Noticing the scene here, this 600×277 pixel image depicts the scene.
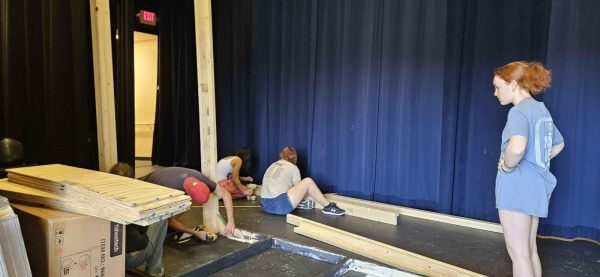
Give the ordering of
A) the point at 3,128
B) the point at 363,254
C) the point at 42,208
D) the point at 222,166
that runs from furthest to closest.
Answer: the point at 222,166, the point at 3,128, the point at 363,254, the point at 42,208

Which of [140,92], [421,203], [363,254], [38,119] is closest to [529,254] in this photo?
[363,254]

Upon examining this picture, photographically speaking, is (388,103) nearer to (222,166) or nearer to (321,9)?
(321,9)

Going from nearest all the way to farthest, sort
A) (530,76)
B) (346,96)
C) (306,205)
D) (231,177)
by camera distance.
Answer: (530,76) → (306,205) → (346,96) → (231,177)

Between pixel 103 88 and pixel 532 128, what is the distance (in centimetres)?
327

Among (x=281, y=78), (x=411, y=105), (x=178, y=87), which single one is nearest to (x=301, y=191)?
(x=411, y=105)

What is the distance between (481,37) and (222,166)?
3059mm

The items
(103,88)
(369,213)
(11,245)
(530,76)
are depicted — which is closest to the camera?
(11,245)

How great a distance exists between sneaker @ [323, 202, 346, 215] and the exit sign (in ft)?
13.7

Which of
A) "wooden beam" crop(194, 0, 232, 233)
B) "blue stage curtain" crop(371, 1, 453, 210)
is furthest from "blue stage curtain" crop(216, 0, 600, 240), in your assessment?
"wooden beam" crop(194, 0, 232, 233)

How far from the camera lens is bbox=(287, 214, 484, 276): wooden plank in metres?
2.56

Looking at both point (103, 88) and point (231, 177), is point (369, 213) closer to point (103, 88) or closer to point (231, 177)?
point (231, 177)

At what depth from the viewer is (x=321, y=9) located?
4.82 metres

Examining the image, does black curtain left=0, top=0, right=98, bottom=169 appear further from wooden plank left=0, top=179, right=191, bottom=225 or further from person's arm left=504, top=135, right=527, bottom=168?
person's arm left=504, top=135, right=527, bottom=168

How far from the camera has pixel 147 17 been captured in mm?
6168
